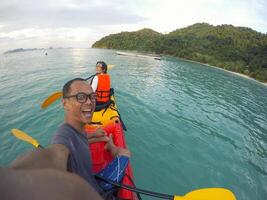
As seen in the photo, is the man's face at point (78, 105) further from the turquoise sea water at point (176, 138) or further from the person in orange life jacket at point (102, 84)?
the person in orange life jacket at point (102, 84)

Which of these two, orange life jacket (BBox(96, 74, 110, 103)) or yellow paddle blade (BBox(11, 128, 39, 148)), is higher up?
orange life jacket (BBox(96, 74, 110, 103))

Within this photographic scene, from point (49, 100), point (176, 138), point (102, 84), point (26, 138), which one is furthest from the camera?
point (176, 138)

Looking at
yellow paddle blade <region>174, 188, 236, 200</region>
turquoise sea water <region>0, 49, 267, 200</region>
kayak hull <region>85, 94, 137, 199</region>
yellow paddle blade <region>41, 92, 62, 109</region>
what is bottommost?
turquoise sea water <region>0, 49, 267, 200</region>

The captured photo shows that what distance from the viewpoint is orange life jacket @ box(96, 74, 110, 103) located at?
25.8 feet

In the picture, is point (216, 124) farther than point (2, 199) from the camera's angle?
Yes

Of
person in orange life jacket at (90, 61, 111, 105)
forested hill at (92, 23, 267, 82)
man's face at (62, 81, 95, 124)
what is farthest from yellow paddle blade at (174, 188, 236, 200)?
forested hill at (92, 23, 267, 82)

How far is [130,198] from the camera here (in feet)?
12.3

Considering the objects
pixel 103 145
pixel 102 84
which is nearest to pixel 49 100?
pixel 103 145

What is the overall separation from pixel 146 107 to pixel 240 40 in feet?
235

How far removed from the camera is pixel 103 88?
26.1 ft

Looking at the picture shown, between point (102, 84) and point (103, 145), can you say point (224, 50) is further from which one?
point (103, 145)

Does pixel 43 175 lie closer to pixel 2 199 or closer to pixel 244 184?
pixel 2 199

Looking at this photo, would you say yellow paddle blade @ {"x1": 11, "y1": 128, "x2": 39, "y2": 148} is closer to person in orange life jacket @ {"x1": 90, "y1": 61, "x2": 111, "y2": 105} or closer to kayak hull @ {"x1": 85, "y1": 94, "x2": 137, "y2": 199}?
kayak hull @ {"x1": 85, "y1": 94, "x2": 137, "y2": 199}

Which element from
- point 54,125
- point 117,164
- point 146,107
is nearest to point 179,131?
point 146,107
